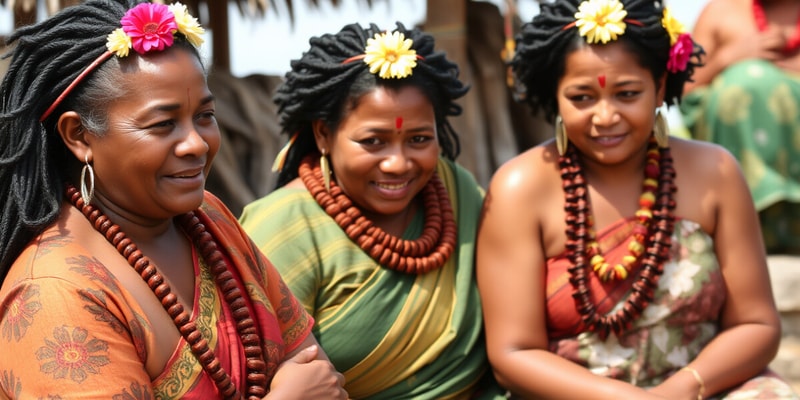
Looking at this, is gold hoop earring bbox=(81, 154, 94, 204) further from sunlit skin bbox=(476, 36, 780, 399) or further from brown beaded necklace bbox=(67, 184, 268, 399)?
sunlit skin bbox=(476, 36, 780, 399)

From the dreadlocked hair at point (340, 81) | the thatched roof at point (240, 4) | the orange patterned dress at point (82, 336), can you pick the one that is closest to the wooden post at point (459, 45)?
the thatched roof at point (240, 4)

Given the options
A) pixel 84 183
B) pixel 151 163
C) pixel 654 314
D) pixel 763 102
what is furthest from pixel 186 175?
pixel 763 102

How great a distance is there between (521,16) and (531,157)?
2.81m

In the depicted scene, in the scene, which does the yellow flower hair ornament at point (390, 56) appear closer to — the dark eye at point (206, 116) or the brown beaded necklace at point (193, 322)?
the dark eye at point (206, 116)

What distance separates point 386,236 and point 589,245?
2.33 ft

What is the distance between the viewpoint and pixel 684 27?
3.96 m

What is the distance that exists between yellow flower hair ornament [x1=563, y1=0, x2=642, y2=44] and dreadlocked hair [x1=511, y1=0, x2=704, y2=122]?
37 mm

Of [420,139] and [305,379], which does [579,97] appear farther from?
[305,379]

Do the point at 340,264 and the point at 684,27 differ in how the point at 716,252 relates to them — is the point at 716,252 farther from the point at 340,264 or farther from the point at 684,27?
the point at 340,264

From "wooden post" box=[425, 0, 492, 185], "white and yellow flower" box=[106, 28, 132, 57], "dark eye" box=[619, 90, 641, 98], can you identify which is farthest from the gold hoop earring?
"wooden post" box=[425, 0, 492, 185]

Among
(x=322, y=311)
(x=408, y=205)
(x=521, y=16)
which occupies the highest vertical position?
(x=521, y=16)

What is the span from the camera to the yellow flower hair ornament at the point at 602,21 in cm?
381

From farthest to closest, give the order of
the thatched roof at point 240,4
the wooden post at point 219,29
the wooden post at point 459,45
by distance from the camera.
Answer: the wooden post at point 219,29 < the wooden post at point 459,45 < the thatched roof at point 240,4

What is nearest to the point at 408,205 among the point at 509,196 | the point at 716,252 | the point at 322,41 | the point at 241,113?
the point at 509,196
